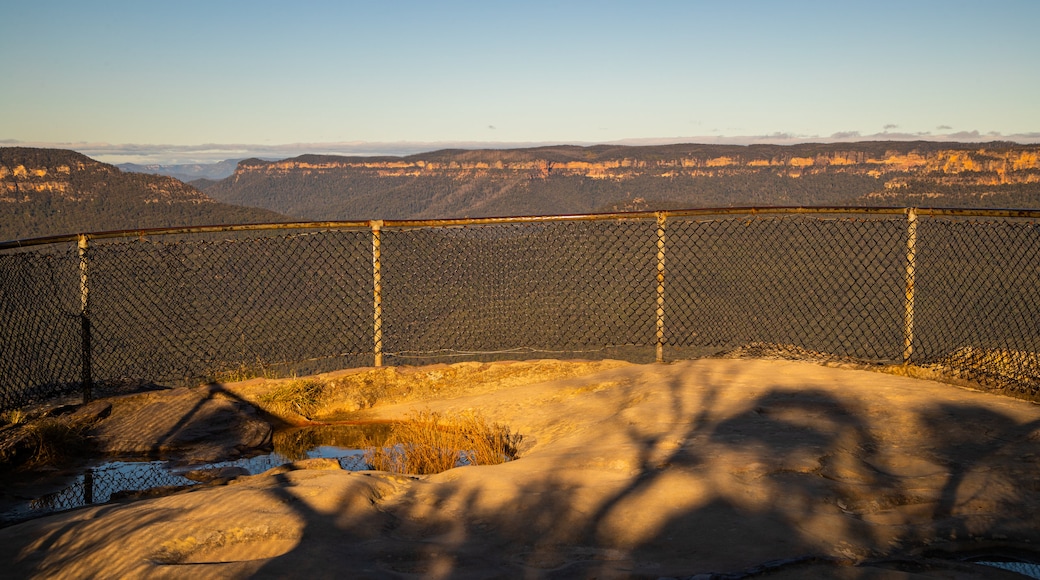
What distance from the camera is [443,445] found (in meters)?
6.70

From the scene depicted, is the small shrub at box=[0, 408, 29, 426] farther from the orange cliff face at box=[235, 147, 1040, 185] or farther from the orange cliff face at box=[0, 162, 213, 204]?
the orange cliff face at box=[0, 162, 213, 204]

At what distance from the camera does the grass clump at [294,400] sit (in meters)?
8.55

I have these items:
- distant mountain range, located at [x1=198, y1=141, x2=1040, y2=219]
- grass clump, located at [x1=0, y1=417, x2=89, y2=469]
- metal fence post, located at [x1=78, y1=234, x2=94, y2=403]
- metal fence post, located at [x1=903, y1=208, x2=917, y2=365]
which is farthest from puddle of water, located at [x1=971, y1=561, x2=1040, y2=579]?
distant mountain range, located at [x1=198, y1=141, x2=1040, y2=219]

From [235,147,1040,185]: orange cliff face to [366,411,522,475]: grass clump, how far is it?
5893 cm

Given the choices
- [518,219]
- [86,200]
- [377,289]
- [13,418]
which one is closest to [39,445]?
[13,418]

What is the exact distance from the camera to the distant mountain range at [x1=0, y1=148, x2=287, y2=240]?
6328 centimetres

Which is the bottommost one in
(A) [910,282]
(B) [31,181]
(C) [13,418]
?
(C) [13,418]

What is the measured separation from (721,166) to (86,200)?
72.0 metres

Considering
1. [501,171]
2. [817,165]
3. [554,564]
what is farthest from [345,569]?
[501,171]

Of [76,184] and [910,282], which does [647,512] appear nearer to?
[910,282]

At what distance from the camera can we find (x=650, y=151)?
4518 inches

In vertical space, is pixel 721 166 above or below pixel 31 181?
above

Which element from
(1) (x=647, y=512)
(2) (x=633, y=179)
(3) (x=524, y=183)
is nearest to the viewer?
(1) (x=647, y=512)

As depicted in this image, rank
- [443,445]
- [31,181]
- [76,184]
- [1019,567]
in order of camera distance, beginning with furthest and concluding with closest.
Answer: [76,184], [31,181], [443,445], [1019,567]
